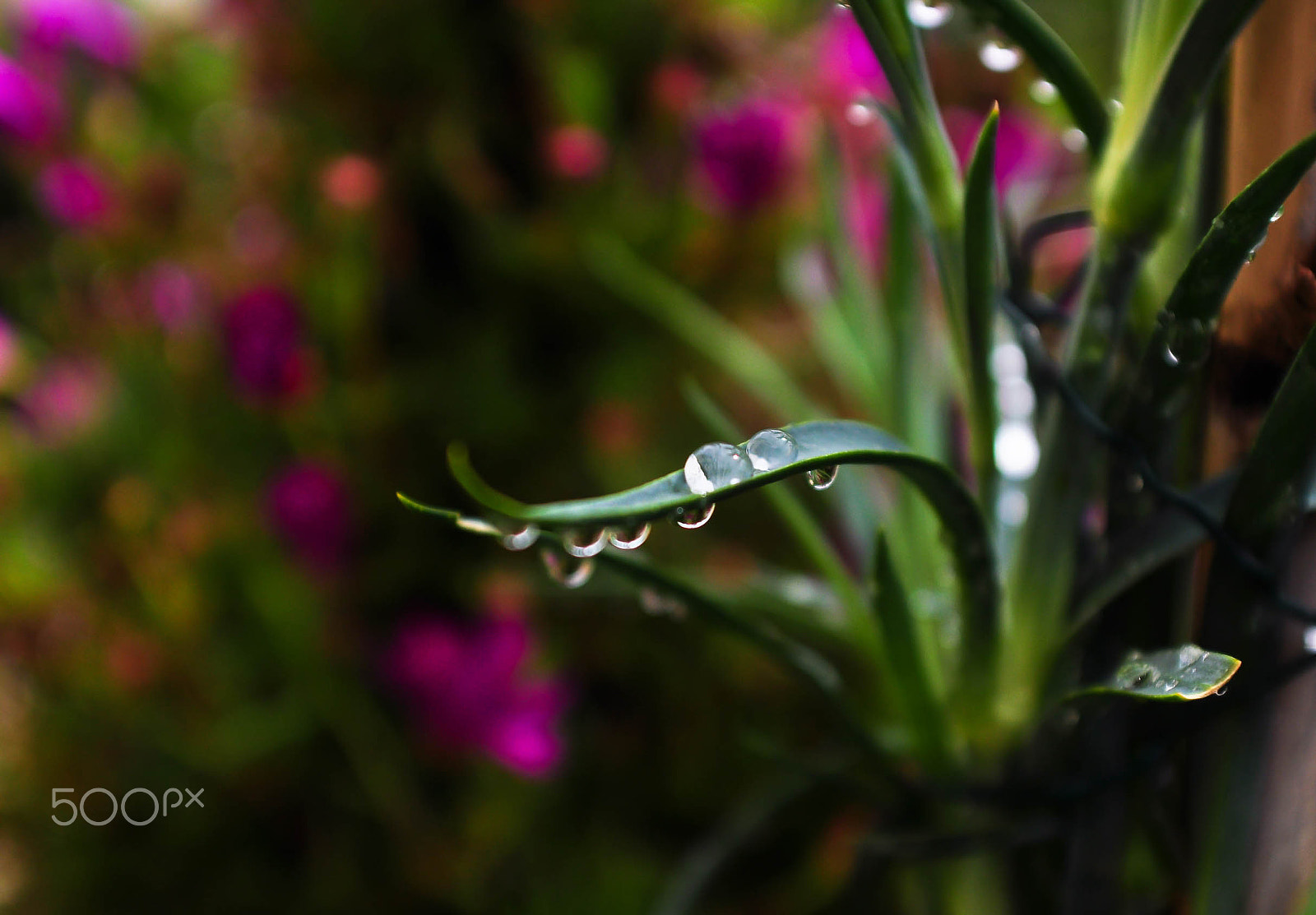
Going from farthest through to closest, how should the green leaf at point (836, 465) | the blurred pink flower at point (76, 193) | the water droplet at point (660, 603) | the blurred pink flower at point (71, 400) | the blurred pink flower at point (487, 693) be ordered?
1. the blurred pink flower at point (71, 400)
2. the blurred pink flower at point (76, 193)
3. the blurred pink flower at point (487, 693)
4. the water droplet at point (660, 603)
5. the green leaf at point (836, 465)

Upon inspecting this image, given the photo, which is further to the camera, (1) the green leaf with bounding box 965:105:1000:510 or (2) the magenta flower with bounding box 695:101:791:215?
(2) the magenta flower with bounding box 695:101:791:215

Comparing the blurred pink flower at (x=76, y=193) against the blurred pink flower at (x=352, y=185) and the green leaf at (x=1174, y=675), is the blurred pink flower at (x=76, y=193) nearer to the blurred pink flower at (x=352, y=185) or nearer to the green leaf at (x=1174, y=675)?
the blurred pink flower at (x=352, y=185)

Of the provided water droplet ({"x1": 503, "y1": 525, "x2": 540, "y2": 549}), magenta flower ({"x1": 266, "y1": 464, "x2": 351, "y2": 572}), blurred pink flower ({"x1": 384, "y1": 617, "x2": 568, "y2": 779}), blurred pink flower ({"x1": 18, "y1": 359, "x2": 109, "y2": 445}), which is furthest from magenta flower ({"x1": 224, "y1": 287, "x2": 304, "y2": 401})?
water droplet ({"x1": 503, "y1": 525, "x2": 540, "y2": 549})

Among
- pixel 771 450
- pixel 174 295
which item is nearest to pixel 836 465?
pixel 771 450

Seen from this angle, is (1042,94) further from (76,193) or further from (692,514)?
(76,193)

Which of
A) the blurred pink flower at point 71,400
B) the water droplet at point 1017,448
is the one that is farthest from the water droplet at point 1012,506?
the blurred pink flower at point 71,400

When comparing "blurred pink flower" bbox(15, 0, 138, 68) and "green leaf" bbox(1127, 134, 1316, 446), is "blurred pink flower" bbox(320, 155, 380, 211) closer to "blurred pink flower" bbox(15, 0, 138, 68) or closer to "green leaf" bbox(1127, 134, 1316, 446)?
"blurred pink flower" bbox(15, 0, 138, 68)

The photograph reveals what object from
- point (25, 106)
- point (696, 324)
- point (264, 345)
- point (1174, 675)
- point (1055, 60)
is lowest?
point (1174, 675)
